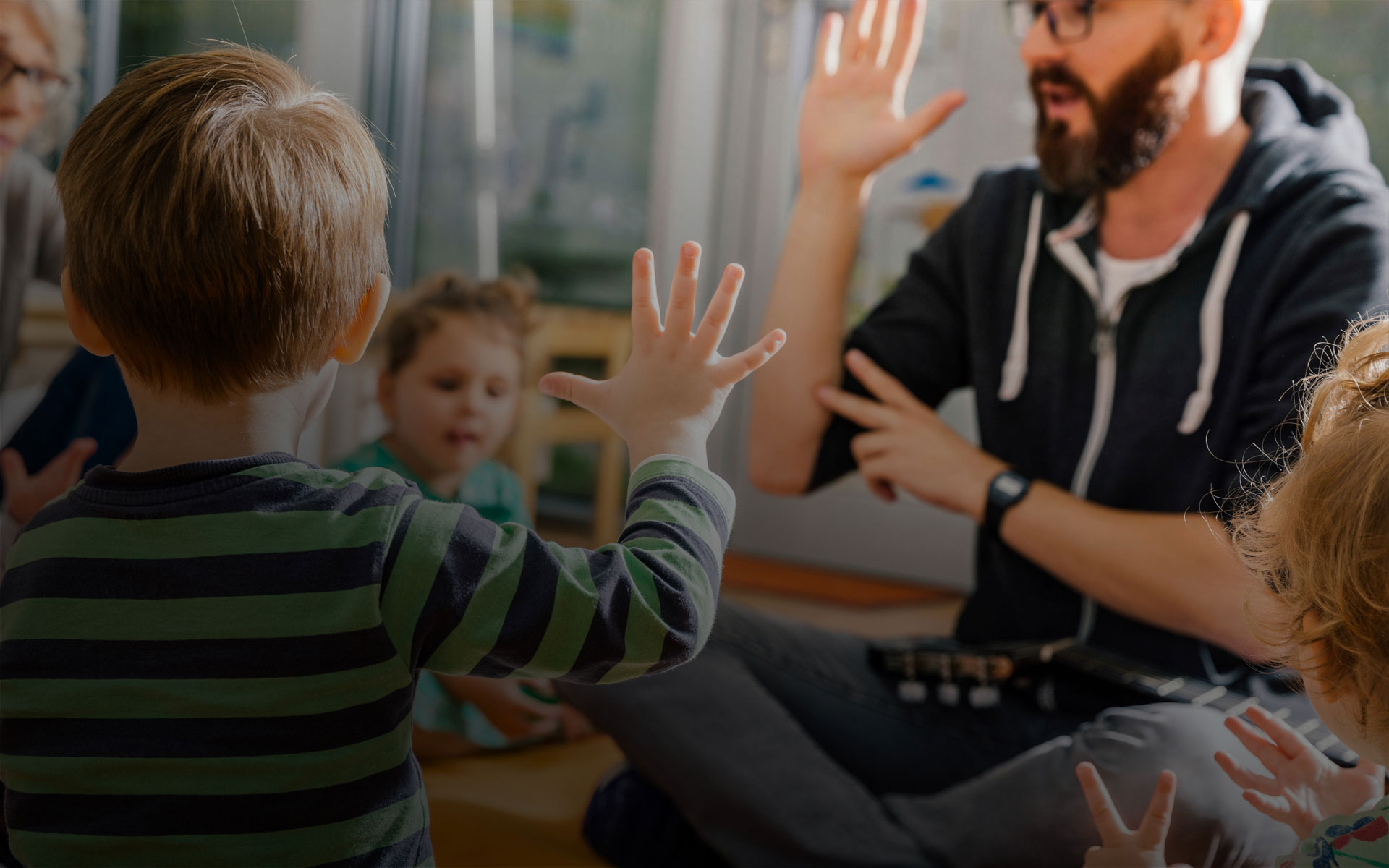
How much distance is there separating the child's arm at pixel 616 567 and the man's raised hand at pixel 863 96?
0.47 metres

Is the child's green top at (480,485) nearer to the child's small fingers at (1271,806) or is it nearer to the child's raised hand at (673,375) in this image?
the child's raised hand at (673,375)

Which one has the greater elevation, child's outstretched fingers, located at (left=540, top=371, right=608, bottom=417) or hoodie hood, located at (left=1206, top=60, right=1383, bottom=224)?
hoodie hood, located at (left=1206, top=60, right=1383, bottom=224)

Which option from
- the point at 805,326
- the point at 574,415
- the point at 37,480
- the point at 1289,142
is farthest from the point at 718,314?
the point at 574,415

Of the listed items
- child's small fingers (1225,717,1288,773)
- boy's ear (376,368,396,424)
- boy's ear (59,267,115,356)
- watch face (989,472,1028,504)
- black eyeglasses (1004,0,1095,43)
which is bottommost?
boy's ear (376,368,396,424)

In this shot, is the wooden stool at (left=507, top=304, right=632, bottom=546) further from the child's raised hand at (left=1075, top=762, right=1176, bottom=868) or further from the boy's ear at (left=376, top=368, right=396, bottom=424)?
the child's raised hand at (left=1075, top=762, right=1176, bottom=868)

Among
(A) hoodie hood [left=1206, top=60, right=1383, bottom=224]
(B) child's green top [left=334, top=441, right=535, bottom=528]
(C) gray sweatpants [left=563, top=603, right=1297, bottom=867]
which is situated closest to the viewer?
(C) gray sweatpants [left=563, top=603, right=1297, bottom=867]

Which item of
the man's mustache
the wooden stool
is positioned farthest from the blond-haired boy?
the wooden stool

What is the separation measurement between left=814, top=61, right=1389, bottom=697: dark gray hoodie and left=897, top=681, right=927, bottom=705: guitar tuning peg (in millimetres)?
100

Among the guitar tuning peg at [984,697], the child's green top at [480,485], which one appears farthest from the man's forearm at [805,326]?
the child's green top at [480,485]

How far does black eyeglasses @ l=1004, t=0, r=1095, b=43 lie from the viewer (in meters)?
0.89

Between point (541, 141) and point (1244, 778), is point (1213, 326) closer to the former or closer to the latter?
point (1244, 778)

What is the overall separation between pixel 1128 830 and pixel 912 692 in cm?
27

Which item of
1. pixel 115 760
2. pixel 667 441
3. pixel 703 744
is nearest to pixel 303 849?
pixel 115 760

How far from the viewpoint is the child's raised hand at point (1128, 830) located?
584 mm
